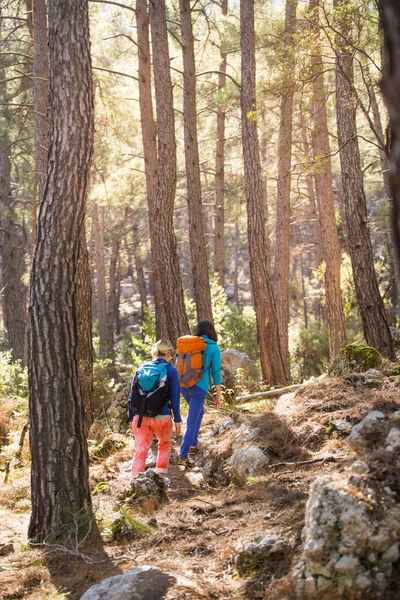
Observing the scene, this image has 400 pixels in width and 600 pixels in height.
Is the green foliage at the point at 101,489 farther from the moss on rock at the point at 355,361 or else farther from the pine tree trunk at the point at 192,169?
the pine tree trunk at the point at 192,169

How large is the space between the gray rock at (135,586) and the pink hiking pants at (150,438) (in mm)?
2335

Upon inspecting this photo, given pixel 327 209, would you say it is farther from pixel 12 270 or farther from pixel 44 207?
pixel 12 270

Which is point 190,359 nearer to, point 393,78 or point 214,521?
point 214,521

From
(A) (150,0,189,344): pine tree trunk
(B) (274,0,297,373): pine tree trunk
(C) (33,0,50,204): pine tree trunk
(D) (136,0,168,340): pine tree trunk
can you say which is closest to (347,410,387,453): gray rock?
(A) (150,0,189,344): pine tree trunk

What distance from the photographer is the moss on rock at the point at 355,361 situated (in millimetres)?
7074

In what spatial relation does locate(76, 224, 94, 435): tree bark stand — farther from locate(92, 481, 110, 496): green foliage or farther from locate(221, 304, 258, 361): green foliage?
locate(221, 304, 258, 361): green foliage

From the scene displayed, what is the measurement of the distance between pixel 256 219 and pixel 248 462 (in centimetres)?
661

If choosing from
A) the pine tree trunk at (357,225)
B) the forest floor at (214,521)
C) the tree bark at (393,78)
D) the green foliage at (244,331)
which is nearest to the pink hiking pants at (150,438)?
the forest floor at (214,521)

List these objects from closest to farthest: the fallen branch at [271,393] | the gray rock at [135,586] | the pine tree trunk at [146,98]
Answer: the gray rock at [135,586], the fallen branch at [271,393], the pine tree trunk at [146,98]

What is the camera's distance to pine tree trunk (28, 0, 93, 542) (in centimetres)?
472

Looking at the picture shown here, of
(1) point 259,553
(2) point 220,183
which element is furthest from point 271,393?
(2) point 220,183

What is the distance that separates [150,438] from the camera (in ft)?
19.9

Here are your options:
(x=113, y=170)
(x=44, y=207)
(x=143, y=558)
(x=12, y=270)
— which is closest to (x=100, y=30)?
(x=113, y=170)

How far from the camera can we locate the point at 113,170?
18531 mm
